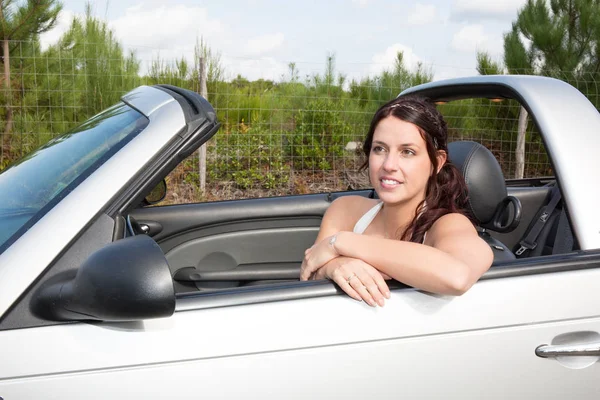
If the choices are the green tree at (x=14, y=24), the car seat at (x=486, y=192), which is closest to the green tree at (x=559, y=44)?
the green tree at (x=14, y=24)

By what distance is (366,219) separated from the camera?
7.90 feet

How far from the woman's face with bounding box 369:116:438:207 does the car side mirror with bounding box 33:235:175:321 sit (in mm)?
938

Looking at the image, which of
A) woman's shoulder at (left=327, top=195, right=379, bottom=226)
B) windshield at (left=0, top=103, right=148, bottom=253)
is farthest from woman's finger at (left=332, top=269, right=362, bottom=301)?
woman's shoulder at (left=327, top=195, right=379, bottom=226)

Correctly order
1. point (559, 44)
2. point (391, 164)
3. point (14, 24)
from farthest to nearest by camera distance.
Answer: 1. point (559, 44)
2. point (14, 24)
3. point (391, 164)

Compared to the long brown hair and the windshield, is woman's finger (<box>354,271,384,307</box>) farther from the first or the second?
the windshield

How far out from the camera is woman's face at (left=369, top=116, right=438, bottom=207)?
2.10 m

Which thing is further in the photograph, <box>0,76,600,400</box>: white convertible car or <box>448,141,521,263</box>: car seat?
<box>448,141,521,263</box>: car seat

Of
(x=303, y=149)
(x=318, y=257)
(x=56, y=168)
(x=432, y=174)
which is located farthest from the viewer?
(x=303, y=149)

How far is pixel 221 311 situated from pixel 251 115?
779 centimetres

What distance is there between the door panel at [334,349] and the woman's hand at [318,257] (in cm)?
27

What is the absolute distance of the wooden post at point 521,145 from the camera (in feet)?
29.9

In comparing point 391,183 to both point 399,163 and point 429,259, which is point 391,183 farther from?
point 429,259

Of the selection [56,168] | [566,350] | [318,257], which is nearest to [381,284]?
[318,257]

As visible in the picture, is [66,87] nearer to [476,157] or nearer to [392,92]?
[392,92]
